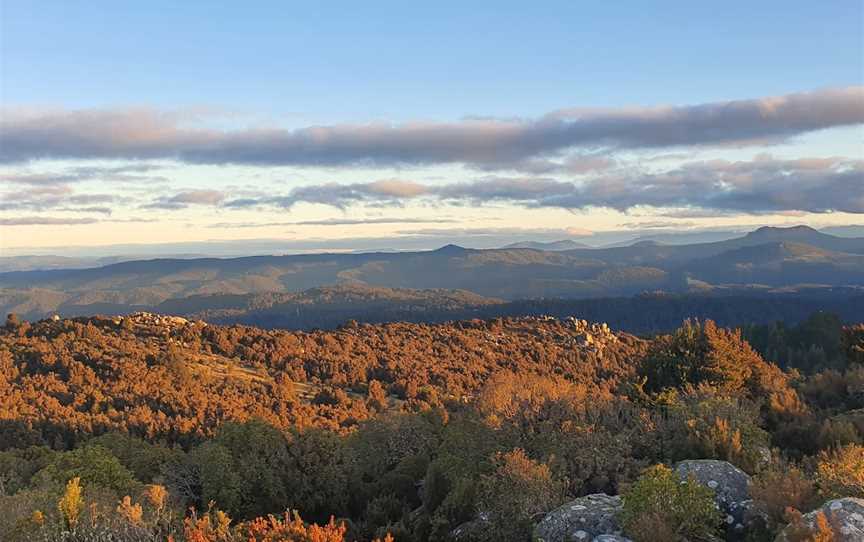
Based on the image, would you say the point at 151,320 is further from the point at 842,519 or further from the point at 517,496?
the point at 842,519

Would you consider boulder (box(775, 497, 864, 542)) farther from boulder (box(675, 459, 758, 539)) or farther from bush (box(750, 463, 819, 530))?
boulder (box(675, 459, 758, 539))

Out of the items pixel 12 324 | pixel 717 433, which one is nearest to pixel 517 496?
pixel 717 433

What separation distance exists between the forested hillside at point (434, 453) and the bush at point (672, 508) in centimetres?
4

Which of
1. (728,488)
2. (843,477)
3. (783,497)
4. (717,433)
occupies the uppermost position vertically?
(843,477)

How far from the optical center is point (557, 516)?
496 inches

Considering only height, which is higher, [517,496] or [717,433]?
[717,433]

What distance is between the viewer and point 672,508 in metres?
11.1

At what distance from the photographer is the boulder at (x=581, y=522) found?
11.8 metres

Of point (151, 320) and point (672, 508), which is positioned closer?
point (672, 508)

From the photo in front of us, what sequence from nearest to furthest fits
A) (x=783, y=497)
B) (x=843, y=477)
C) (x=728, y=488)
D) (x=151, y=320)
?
(x=783, y=497), (x=843, y=477), (x=728, y=488), (x=151, y=320)

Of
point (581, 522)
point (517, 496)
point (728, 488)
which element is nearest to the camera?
point (581, 522)

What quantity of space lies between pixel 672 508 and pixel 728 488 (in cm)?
Result: 239

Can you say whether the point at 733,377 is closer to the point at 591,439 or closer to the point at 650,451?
the point at 650,451

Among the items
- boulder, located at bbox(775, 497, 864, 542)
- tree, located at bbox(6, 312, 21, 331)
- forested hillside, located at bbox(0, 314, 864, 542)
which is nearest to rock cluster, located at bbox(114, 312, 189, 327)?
tree, located at bbox(6, 312, 21, 331)
